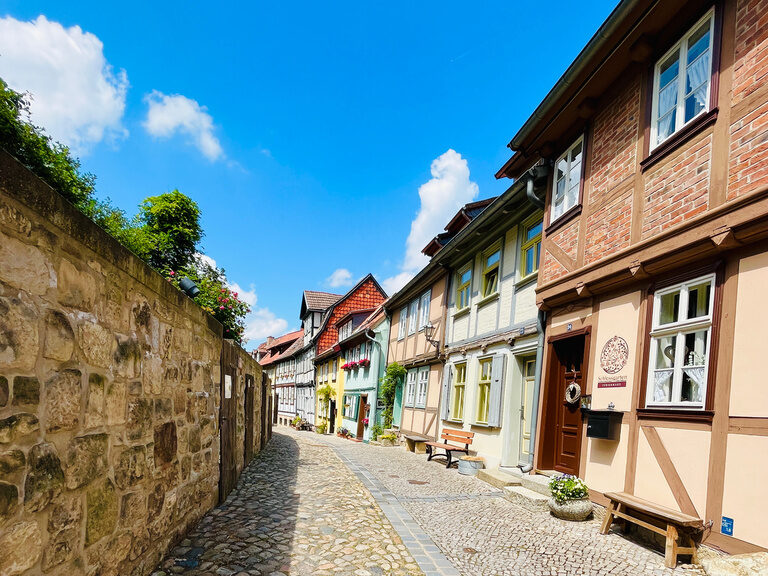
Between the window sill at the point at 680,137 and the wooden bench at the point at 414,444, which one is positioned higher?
the window sill at the point at 680,137

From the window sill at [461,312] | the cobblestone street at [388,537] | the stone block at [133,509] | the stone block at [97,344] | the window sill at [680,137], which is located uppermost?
the window sill at [680,137]

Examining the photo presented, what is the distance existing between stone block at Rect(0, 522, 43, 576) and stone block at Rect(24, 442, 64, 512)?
9 centimetres

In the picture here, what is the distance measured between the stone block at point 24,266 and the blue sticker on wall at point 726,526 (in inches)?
213

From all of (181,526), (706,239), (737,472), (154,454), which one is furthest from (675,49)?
(181,526)

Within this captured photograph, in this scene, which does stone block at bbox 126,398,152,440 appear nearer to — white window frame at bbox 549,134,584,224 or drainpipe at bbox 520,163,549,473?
drainpipe at bbox 520,163,549,473

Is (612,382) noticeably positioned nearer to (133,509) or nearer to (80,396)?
(133,509)

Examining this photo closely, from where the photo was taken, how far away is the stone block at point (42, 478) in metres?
2.12

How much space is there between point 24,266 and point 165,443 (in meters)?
2.25

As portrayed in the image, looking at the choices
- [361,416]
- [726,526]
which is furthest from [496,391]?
[361,416]

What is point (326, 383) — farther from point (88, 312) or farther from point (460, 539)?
point (88, 312)

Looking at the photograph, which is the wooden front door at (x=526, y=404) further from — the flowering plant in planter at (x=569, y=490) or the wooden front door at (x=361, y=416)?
the wooden front door at (x=361, y=416)

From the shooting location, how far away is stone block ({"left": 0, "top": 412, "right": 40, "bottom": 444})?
1.94m

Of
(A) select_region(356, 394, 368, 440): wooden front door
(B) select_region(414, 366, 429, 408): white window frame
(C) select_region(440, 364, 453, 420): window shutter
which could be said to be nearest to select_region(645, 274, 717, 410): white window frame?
Result: (C) select_region(440, 364, 453, 420): window shutter

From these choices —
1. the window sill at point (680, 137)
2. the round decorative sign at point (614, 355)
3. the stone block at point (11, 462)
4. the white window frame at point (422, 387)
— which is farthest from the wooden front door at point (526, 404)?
the stone block at point (11, 462)
